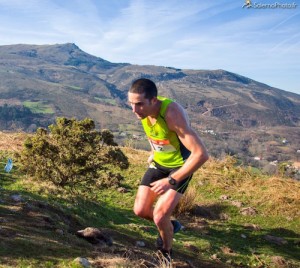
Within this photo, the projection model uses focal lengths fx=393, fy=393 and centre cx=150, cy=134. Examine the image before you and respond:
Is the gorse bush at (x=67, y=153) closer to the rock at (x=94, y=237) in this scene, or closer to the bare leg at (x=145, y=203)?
the rock at (x=94, y=237)

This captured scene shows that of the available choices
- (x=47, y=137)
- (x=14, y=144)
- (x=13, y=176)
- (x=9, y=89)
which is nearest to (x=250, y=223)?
(x=47, y=137)

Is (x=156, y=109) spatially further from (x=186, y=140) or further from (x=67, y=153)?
(x=67, y=153)

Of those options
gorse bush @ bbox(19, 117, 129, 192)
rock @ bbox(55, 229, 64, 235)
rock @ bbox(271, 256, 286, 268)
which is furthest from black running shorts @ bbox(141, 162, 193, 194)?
gorse bush @ bbox(19, 117, 129, 192)

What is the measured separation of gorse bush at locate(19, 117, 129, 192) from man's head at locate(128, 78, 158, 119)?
537 cm

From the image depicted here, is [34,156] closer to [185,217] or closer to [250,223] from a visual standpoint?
[185,217]

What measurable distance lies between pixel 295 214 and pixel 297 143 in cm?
15514

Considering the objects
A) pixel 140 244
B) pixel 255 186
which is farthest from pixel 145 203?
pixel 255 186

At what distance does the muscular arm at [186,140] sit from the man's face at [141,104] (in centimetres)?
21

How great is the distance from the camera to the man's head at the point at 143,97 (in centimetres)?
429

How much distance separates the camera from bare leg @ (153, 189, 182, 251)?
458cm

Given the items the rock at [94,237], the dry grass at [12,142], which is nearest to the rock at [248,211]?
the rock at [94,237]

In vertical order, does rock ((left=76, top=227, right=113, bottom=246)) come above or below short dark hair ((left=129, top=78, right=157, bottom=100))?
below

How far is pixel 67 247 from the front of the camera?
4.82 metres

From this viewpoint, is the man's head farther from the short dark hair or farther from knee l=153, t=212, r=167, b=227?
knee l=153, t=212, r=167, b=227
